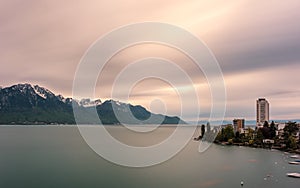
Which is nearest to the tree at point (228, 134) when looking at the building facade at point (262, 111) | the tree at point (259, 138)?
the tree at point (259, 138)

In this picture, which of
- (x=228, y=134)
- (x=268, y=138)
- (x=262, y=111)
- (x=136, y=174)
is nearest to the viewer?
(x=136, y=174)

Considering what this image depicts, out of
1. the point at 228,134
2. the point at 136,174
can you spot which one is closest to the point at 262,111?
the point at 228,134

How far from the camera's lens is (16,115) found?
197875 millimetres

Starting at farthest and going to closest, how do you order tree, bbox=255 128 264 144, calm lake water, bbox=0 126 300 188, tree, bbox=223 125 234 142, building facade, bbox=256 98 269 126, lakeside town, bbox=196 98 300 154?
building facade, bbox=256 98 269 126
tree, bbox=223 125 234 142
tree, bbox=255 128 264 144
lakeside town, bbox=196 98 300 154
calm lake water, bbox=0 126 300 188

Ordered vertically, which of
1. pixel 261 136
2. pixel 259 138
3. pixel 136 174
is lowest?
pixel 136 174

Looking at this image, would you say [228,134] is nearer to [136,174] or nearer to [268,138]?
[268,138]

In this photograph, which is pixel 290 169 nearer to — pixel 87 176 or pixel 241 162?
pixel 241 162

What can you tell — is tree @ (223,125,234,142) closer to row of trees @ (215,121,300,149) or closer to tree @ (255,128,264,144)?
row of trees @ (215,121,300,149)

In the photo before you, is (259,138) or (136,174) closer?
(136,174)

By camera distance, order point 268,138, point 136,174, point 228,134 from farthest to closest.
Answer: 1. point 228,134
2. point 268,138
3. point 136,174

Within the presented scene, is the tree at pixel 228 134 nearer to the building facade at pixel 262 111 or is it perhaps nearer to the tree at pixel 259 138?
the tree at pixel 259 138

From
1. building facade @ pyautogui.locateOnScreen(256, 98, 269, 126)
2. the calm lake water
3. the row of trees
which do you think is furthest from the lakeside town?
building facade @ pyautogui.locateOnScreen(256, 98, 269, 126)

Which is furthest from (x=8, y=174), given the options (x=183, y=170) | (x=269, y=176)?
(x=269, y=176)

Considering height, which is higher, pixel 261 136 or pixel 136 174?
pixel 261 136
